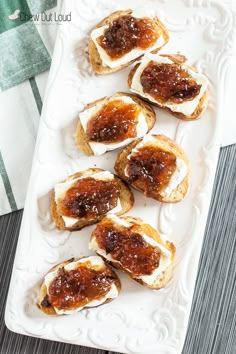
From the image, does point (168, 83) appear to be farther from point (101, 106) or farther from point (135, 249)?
point (135, 249)

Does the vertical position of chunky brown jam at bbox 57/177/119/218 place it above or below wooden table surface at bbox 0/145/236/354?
above

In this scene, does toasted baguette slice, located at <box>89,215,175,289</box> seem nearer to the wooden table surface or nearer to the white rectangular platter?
the white rectangular platter

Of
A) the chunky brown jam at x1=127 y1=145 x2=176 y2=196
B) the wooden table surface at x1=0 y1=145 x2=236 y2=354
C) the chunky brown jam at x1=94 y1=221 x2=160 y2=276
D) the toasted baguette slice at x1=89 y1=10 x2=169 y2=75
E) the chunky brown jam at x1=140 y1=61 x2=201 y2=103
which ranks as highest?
the toasted baguette slice at x1=89 y1=10 x2=169 y2=75

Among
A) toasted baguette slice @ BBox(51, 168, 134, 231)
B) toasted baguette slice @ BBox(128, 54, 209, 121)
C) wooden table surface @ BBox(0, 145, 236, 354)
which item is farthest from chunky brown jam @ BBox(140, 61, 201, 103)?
wooden table surface @ BBox(0, 145, 236, 354)

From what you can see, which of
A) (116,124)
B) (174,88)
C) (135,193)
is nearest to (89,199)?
(135,193)

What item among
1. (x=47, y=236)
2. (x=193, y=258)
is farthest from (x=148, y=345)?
(x=47, y=236)

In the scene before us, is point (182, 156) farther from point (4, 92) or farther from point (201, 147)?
point (4, 92)
